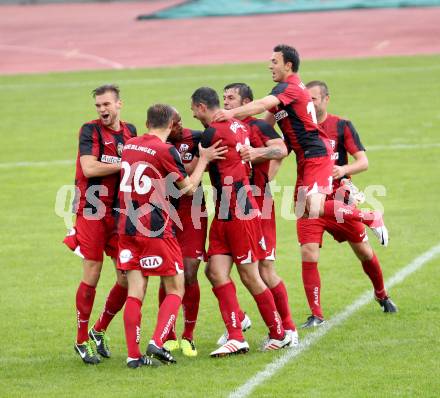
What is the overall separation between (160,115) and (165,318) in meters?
1.64

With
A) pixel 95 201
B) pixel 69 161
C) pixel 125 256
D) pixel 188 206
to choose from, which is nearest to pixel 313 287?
pixel 188 206

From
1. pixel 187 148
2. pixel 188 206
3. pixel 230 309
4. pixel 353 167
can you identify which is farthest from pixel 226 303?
pixel 353 167

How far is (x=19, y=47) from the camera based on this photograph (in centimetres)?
3678

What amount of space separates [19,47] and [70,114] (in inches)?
523

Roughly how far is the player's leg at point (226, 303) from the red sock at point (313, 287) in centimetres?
111

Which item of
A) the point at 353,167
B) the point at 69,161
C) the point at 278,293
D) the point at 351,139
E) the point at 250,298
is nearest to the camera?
the point at 278,293

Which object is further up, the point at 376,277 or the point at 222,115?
the point at 222,115

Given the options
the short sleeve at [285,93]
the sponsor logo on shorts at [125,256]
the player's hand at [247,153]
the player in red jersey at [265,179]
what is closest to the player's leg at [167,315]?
the sponsor logo on shorts at [125,256]

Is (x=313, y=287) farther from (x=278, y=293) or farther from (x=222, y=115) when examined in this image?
(x=222, y=115)

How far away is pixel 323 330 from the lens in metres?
9.84

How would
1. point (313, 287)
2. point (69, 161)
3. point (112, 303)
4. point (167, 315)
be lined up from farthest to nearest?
point (69, 161), point (313, 287), point (112, 303), point (167, 315)

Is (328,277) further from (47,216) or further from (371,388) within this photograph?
(47,216)

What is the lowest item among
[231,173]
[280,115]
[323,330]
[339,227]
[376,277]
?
[323,330]

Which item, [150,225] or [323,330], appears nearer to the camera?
[150,225]
